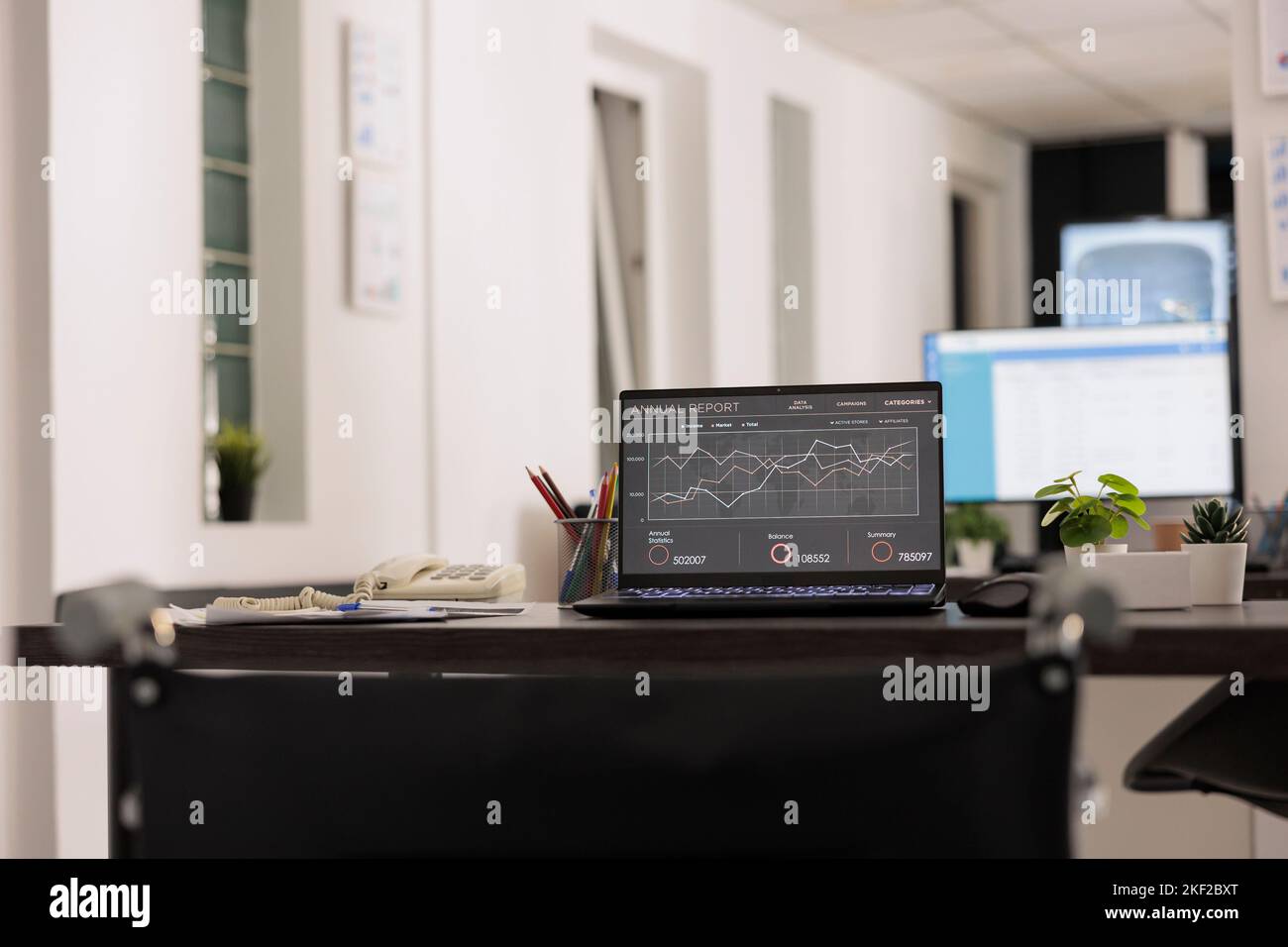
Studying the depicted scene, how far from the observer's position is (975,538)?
4.25 metres

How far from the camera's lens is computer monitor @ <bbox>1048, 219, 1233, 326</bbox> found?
21.4 feet

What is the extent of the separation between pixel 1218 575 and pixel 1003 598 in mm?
368

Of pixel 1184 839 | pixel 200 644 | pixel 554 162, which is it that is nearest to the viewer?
pixel 200 644

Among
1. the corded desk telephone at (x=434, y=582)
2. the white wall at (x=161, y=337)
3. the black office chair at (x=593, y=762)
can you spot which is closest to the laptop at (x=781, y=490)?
the corded desk telephone at (x=434, y=582)

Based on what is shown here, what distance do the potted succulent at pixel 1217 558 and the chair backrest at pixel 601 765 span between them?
0.90m

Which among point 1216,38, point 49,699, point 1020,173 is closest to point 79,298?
point 49,699

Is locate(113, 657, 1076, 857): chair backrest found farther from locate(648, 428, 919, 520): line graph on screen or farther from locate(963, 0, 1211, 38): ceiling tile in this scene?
locate(963, 0, 1211, 38): ceiling tile

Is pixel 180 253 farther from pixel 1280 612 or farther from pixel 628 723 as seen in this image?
pixel 628 723

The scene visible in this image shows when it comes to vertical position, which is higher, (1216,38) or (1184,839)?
(1216,38)

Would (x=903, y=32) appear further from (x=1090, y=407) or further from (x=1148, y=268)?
(x=1090, y=407)

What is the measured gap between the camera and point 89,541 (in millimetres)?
3279

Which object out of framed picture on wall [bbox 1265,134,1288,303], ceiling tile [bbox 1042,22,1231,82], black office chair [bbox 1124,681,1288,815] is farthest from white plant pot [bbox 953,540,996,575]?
ceiling tile [bbox 1042,22,1231,82]

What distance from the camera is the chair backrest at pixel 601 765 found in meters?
0.76

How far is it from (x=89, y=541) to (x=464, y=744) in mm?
2698
